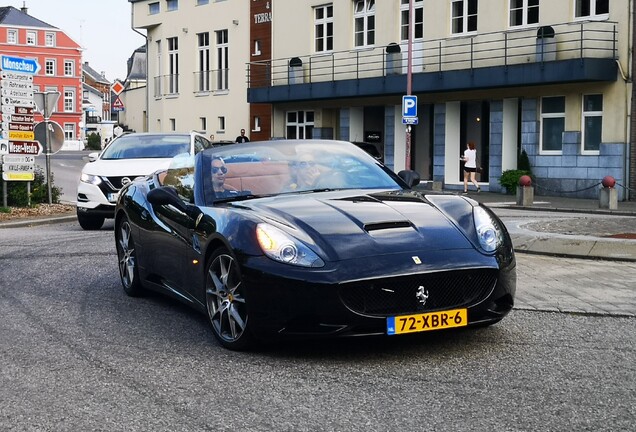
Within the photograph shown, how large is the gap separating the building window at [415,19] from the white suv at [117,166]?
19.8 metres

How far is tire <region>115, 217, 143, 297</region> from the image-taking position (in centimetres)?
892

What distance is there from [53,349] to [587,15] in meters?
26.2

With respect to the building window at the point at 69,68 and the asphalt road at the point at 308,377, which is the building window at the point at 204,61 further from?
the building window at the point at 69,68

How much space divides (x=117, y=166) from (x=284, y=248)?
11.6 metres

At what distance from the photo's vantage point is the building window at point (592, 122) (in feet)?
98.7

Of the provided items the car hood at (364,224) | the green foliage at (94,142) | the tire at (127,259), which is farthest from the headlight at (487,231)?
the green foliage at (94,142)

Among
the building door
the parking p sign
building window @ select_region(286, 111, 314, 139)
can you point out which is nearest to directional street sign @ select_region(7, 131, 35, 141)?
the parking p sign

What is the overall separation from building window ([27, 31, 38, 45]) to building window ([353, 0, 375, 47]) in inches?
3322

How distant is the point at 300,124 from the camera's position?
43406 mm

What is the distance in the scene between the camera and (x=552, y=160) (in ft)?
103

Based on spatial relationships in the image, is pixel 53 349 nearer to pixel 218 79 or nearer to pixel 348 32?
pixel 348 32

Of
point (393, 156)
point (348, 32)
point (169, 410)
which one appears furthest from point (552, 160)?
point (169, 410)

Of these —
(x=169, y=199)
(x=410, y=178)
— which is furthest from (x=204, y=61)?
(x=169, y=199)

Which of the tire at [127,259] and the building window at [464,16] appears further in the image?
the building window at [464,16]
